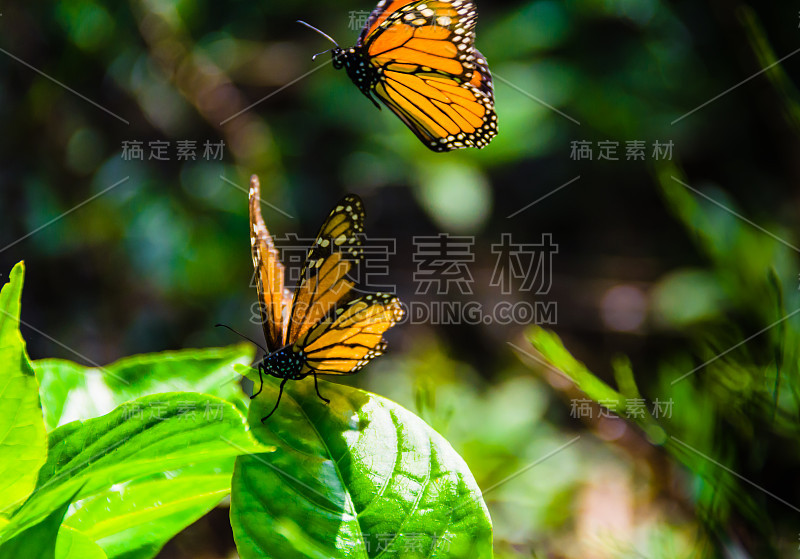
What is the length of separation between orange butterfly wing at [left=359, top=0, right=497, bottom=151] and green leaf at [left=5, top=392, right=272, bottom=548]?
21.2 inches

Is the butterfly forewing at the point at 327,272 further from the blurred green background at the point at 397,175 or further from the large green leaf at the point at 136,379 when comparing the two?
the blurred green background at the point at 397,175

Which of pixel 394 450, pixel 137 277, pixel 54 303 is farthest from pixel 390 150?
pixel 394 450

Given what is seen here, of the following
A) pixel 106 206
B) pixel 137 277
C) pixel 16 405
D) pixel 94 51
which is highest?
pixel 94 51

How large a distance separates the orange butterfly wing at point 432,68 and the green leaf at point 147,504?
20.7 inches

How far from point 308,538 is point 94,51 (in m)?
2.14

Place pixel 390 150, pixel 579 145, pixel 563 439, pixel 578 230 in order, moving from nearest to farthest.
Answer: pixel 563 439
pixel 390 150
pixel 579 145
pixel 578 230

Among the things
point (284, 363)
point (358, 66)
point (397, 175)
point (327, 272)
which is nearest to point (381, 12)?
point (358, 66)

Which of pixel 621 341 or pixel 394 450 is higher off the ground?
pixel 394 450

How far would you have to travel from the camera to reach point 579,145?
2609 mm

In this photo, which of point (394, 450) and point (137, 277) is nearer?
Result: point (394, 450)

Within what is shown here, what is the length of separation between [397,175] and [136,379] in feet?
5.32

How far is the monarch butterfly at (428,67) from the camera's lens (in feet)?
3.06

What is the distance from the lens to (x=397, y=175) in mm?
2301

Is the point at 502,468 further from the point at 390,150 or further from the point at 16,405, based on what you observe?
the point at 16,405
